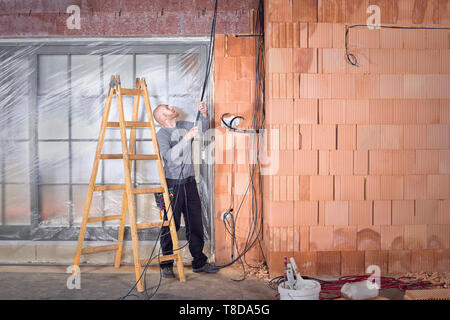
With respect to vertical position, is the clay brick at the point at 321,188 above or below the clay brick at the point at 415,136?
below

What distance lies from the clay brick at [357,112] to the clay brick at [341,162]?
0.23 meters

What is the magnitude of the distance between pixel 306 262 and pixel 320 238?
200 mm

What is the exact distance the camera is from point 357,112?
273 centimetres

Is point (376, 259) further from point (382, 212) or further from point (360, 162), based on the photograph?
point (360, 162)

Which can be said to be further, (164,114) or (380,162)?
(164,114)

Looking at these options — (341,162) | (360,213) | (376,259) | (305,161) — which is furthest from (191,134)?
(376,259)

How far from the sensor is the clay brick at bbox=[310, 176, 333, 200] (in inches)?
107

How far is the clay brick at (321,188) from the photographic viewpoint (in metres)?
2.73

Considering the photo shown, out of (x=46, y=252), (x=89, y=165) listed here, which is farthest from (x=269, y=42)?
(x=46, y=252)

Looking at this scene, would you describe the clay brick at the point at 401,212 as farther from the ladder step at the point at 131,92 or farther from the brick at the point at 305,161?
the ladder step at the point at 131,92

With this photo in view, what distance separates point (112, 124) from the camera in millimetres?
2719

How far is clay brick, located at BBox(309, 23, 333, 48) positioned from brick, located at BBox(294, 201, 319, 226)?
114 cm

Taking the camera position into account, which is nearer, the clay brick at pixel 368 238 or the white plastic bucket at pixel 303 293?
the white plastic bucket at pixel 303 293

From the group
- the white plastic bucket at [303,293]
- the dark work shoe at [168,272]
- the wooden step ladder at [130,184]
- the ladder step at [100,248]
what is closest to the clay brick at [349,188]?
the white plastic bucket at [303,293]
